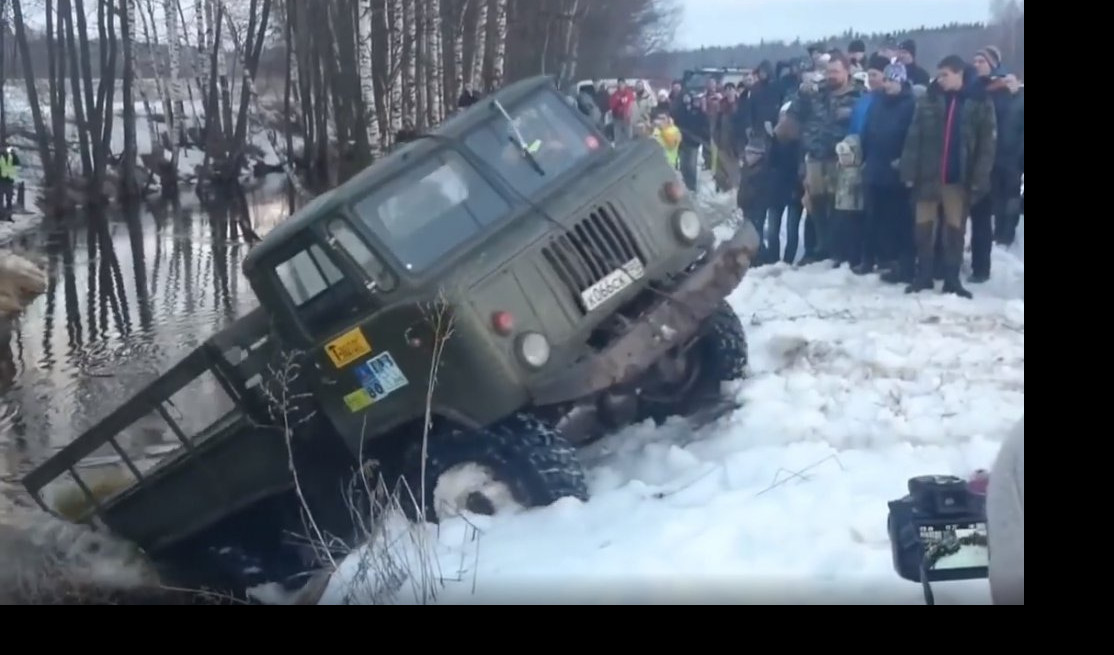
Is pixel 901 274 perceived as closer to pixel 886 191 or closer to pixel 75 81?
pixel 886 191

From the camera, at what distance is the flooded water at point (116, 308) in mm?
3590

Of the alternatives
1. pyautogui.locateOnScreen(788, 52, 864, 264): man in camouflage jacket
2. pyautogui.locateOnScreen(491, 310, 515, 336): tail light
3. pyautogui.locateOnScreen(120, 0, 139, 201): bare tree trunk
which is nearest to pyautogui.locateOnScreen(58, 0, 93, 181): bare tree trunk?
pyautogui.locateOnScreen(120, 0, 139, 201): bare tree trunk

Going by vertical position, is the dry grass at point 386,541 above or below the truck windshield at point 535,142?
below

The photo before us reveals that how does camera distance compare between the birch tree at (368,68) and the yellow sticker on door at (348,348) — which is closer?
the yellow sticker on door at (348,348)

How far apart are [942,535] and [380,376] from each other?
1521 mm

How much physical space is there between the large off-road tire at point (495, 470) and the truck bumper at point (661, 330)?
0.12 meters

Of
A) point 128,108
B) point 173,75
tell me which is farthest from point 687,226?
point 128,108

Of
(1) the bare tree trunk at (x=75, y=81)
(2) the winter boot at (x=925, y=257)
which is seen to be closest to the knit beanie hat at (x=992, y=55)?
(2) the winter boot at (x=925, y=257)

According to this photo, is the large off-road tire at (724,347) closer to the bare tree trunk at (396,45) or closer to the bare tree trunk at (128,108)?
the bare tree trunk at (396,45)

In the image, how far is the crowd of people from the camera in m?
3.38

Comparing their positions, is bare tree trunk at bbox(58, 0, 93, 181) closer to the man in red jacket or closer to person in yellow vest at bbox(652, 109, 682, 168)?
the man in red jacket

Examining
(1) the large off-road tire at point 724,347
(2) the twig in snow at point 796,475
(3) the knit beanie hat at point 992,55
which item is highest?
(3) the knit beanie hat at point 992,55
